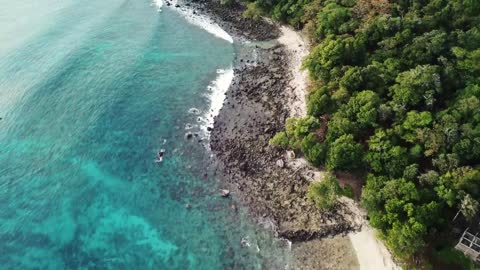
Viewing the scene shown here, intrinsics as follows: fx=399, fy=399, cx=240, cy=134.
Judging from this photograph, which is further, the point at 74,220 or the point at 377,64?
the point at 377,64

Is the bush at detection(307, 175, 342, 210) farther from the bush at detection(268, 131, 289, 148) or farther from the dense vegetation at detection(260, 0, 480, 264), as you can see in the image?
the bush at detection(268, 131, 289, 148)

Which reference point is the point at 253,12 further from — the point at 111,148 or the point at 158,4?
the point at 111,148

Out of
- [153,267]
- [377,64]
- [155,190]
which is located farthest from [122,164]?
[377,64]

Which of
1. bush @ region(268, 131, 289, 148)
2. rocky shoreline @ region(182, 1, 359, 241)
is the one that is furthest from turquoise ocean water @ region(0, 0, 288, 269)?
bush @ region(268, 131, 289, 148)

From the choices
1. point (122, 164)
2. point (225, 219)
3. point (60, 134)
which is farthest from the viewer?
point (60, 134)

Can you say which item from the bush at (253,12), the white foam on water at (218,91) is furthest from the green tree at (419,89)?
the bush at (253,12)

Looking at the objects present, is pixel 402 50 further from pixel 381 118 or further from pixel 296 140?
pixel 296 140

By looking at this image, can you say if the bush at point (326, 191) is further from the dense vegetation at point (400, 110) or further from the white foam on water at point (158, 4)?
the white foam on water at point (158, 4)

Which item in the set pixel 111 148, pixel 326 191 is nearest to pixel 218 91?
pixel 111 148

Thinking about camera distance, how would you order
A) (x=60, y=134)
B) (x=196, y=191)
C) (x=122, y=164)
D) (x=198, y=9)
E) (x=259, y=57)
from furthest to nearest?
(x=198, y=9)
(x=259, y=57)
(x=60, y=134)
(x=122, y=164)
(x=196, y=191)
